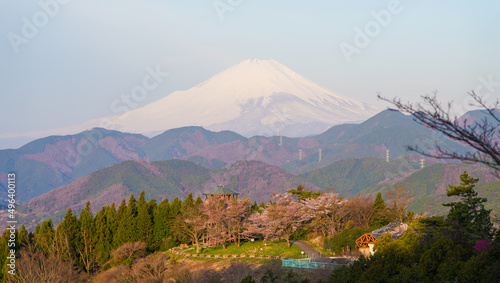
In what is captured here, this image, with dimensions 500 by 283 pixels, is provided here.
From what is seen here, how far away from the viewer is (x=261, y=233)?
150 feet

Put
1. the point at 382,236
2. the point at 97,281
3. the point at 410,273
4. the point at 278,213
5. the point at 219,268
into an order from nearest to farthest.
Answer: the point at 410,273, the point at 382,236, the point at 219,268, the point at 97,281, the point at 278,213

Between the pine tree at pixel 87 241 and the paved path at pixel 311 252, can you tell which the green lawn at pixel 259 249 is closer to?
the paved path at pixel 311 252

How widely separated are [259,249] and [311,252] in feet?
13.9

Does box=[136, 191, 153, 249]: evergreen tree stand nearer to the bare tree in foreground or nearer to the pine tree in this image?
the pine tree

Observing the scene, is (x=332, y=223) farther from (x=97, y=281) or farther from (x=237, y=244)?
(x=97, y=281)

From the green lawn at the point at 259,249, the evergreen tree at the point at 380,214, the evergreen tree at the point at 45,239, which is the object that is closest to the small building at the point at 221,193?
the green lawn at the point at 259,249

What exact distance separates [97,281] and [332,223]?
62.5ft

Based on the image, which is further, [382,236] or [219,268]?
[219,268]

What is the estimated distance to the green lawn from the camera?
40.7 metres

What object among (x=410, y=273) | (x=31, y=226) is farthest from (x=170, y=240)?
(x=31, y=226)

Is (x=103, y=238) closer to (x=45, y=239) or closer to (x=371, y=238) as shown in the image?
(x=45, y=239)

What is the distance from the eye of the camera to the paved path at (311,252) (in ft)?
120

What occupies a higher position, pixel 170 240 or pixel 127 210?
pixel 127 210

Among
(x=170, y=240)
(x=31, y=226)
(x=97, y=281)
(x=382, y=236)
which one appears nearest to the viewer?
(x=382, y=236)
